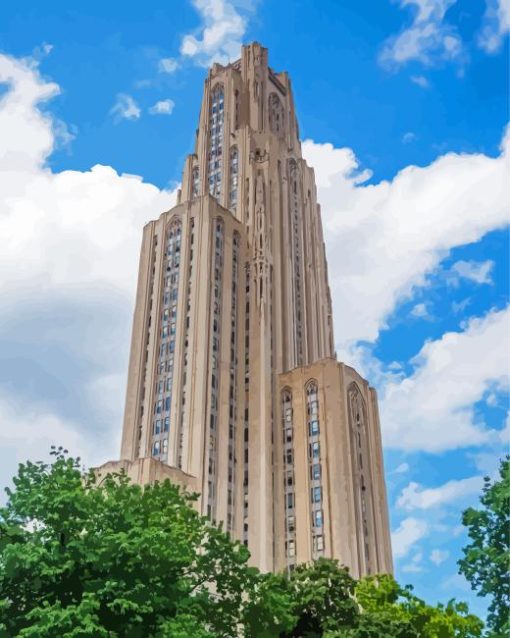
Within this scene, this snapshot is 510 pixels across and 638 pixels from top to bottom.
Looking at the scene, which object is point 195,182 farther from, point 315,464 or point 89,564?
point 89,564

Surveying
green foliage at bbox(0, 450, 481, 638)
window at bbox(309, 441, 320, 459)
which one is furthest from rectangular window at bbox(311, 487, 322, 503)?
green foliage at bbox(0, 450, 481, 638)

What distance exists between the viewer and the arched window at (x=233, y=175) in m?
116

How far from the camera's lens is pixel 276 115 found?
130500mm

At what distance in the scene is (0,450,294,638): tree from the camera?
27.2 metres

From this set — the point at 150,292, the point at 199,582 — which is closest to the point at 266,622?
the point at 199,582

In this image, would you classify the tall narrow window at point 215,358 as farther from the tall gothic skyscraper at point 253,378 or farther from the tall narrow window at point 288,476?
the tall narrow window at point 288,476

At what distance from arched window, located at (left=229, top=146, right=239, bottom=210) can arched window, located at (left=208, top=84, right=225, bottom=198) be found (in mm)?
1923

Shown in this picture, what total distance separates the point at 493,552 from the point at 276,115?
110m

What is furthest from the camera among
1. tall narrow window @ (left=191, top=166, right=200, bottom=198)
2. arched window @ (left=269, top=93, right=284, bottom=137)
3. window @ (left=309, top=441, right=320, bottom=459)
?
arched window @ (left=269, top=93, right=284, bottom=137)

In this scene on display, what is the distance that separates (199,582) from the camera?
3222 cm

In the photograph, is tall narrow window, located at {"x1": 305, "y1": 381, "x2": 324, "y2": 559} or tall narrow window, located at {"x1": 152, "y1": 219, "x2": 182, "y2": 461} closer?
tall narrow window, located at {"x1": 305, "y1": 381, "x2": 324, "y2": 559}

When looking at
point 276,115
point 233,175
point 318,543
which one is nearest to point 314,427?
point 318,543

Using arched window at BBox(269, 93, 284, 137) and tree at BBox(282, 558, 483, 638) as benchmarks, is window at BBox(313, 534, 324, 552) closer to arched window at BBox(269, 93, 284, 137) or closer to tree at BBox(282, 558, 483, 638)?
tree at BBox(282, 558, 483, 638)

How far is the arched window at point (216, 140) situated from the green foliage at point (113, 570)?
9024cm
